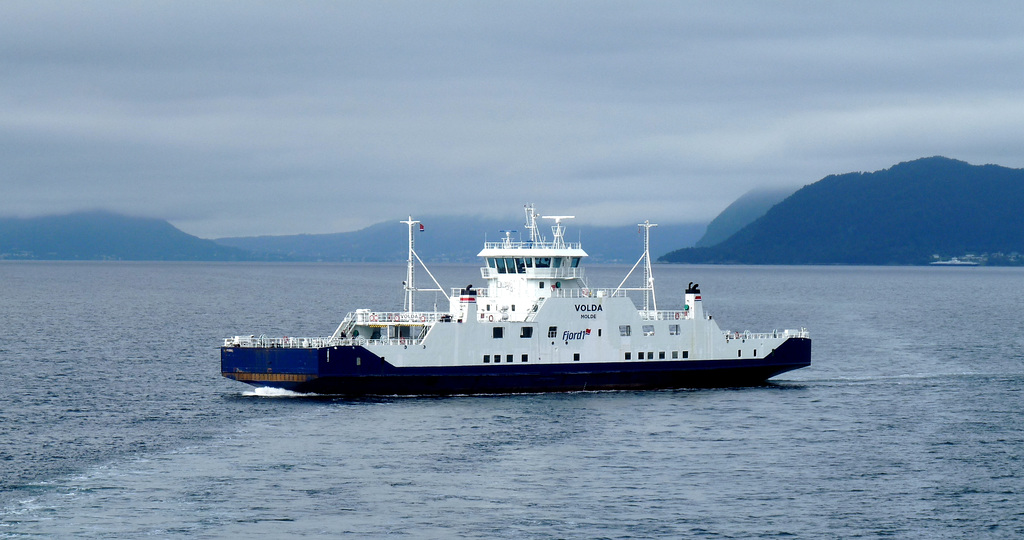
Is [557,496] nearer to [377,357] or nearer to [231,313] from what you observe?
[377,357]

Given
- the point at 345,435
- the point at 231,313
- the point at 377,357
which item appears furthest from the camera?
the point at 231,313

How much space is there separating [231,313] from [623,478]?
88616 mm

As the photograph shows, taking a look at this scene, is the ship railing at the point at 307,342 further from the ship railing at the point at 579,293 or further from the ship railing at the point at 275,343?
the ship railing at the point at 579,293

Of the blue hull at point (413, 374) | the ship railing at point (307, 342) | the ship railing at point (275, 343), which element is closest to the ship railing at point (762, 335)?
the blue hull at point (413, 374)

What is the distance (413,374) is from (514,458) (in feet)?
42.5

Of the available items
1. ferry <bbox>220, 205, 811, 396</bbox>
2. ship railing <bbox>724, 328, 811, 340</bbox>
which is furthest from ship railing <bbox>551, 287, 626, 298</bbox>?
ship railing <bbox>724, 328, 811, 340</bbox>

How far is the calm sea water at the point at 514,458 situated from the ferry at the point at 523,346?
45.7 inches

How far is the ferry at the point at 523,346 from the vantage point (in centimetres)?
5178

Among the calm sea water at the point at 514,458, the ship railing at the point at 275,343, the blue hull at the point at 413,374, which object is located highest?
the ship railing at the point at 275,343

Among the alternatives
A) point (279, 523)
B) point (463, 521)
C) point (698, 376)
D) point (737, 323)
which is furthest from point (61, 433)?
point (737, 323)

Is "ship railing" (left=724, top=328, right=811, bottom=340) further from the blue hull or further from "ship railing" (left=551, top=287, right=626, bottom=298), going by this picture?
"ship railing" (left=551, top=287, right=626, bottom=298)

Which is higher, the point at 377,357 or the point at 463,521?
the point at 377,357

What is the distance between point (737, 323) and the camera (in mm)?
105812

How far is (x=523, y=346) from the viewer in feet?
176
